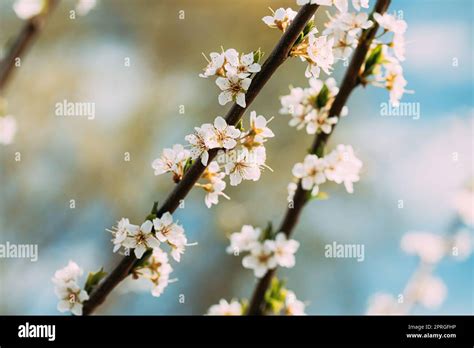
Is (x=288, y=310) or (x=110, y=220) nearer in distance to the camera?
(x=288, y=310)

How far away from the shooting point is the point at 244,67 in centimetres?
114

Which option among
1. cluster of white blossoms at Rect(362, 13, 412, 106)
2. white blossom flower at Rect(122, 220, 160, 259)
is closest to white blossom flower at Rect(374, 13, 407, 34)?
cluster of white blossoms at Rect(362, 13, 412, 106)

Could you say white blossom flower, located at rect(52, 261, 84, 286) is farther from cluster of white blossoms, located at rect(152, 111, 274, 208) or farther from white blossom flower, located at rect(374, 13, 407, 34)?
white blossom flower, located at rect(374, 13, 407, 34)

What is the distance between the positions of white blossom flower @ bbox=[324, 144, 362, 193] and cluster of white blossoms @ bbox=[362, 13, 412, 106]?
194 mm

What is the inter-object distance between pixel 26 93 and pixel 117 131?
2.91ft

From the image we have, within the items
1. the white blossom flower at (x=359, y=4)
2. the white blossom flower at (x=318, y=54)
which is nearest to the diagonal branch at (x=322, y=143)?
the white blossom flower at (x=359, y=4)

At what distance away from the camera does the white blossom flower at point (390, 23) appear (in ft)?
4.33

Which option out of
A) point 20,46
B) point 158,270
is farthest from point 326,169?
point 20,46

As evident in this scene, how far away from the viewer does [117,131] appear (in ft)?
17.0

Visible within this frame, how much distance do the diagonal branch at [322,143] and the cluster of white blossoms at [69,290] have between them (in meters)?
0.43

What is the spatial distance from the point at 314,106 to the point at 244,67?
1.29ft

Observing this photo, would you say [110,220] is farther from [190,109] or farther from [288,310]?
[288,310]

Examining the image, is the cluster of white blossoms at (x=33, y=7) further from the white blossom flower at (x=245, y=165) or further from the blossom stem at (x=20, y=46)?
the white blossom flower at (x=245, y=165)
